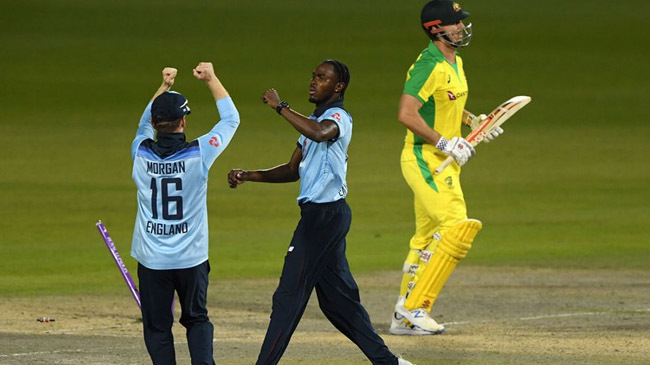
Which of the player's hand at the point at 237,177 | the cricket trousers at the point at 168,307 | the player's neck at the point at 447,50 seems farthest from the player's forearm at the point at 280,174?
the player's neck at the point at 447,50

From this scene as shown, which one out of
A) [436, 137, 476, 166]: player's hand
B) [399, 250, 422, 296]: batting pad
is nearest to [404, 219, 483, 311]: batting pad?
[399, 250, 422, 296]: batting pad

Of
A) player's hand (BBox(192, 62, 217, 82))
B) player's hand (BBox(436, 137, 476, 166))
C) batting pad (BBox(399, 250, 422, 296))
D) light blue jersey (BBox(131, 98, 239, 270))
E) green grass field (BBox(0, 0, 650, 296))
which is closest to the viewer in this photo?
light blue jersey (BBox(131, 98, 239, 270))

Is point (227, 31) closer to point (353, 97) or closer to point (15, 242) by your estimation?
point (353, 97)

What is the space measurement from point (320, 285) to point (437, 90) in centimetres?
273

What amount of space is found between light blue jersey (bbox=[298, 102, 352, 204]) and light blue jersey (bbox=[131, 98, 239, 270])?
28.1 inches

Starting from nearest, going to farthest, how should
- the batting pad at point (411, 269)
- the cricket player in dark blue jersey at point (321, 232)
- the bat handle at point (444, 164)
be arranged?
the cricket player in dark blue jersey at point (321, 232) < the bat handle at point (444, 164) < the batting pad at point (411, 269)

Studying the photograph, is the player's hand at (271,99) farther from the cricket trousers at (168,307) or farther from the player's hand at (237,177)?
the cricket trousers at (168,307)

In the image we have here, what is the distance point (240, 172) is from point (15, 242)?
9.40 meters

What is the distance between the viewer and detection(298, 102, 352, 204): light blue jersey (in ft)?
28.7

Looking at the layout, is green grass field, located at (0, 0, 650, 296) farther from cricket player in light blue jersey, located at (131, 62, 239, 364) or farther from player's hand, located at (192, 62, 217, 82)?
player's hand, located at (192, 62, 217, 82)

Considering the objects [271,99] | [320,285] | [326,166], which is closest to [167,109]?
[271,99]

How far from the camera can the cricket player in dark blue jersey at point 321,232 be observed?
8.65m

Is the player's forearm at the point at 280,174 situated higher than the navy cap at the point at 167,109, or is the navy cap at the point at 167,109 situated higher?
the navy cap at the point at 167,109

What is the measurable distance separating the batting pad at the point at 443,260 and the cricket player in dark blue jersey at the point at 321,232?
7.37ft
